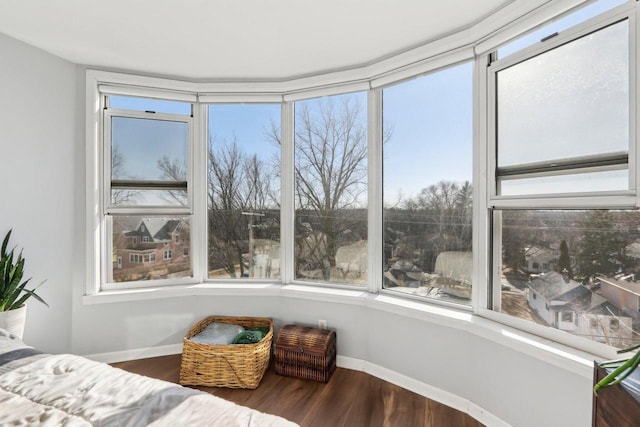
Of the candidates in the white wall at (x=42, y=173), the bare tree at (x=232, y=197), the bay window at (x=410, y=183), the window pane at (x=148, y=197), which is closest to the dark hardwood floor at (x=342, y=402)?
the bay window at (x=410, y=183)

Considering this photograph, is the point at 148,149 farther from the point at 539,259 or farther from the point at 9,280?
the point at 539,259

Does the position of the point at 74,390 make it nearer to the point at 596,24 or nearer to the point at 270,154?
the point at 270,154

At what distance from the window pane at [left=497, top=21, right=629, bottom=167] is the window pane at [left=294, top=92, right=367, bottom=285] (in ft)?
3.63

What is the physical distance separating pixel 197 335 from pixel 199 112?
200 centimetres

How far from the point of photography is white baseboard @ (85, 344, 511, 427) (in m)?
1.90

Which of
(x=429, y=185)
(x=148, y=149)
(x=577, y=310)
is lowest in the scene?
(x=577, y=310)

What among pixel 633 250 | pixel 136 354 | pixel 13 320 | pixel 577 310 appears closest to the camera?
pixel 633 250

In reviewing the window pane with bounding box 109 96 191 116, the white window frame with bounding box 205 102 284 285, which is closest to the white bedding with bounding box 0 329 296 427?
the white window frame with bounding box 205 102 284 285

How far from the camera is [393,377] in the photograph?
232 cm

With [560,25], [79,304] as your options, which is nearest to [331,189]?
[560,25]

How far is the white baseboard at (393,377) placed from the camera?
74.7 inches

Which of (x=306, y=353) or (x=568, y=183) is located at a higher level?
(x=568, y=183)

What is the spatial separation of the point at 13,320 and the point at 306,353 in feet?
6.43

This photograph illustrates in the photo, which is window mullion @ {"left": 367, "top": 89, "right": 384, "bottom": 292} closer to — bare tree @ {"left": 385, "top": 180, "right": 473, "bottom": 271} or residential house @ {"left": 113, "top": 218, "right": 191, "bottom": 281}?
bare tree @ {"left": 385, "top": 180, "right": 473, "bottom": 271}
